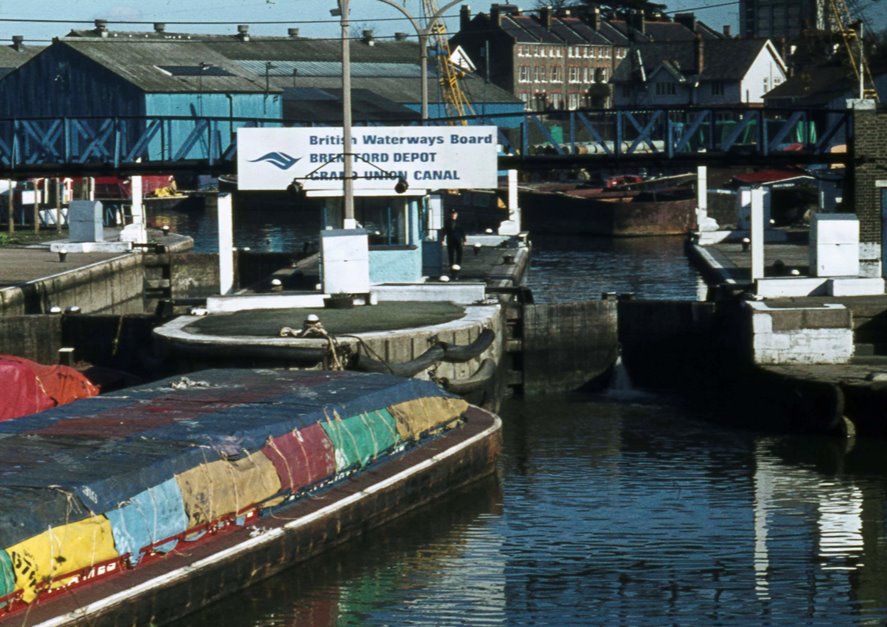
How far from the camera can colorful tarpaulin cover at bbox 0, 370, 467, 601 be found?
16266mm

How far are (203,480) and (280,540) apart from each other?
1.57m

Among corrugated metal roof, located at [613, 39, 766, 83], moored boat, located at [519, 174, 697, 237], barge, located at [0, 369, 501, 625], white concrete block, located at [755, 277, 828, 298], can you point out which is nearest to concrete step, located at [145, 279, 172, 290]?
white concrete block, located at [755, 277, 828, 298]

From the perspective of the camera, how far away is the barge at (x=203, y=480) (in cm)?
1622

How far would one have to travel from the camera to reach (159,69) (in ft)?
328

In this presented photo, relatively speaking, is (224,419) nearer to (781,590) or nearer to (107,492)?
(107,492)

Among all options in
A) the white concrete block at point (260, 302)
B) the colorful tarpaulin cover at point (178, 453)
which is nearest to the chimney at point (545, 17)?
the white concrete block at point (260, 302)

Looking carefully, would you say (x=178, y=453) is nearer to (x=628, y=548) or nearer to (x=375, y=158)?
(x=628, y=548)

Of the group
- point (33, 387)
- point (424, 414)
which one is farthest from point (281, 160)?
point (424, 414)

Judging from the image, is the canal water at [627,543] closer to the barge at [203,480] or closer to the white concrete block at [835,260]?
the barge at [203,480]

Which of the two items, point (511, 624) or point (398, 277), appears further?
point (398, 277)

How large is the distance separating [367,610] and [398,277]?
68.6 ft

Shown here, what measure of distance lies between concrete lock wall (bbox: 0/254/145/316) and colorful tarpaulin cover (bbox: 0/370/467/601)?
1709 centimetres

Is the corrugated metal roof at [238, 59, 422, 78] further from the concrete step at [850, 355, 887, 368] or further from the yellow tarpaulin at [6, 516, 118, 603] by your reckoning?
the yellow tarpaulin at [6, 516, 118, 603]

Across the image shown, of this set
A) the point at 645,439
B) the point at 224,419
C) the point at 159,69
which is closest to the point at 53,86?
the point at 159,69
